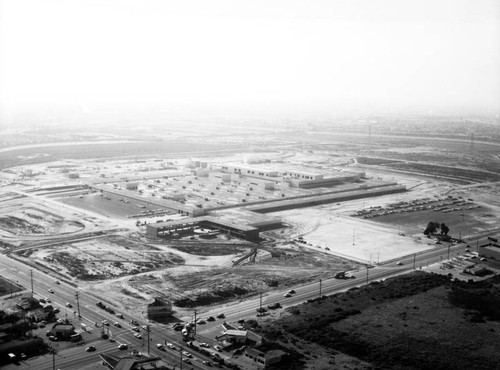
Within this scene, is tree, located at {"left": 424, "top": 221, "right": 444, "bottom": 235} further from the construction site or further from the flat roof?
the flat roof

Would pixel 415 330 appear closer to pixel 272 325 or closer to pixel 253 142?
pixel 272 325

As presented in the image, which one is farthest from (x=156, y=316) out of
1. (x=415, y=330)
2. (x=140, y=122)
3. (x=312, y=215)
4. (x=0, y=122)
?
(x=140, y=122)

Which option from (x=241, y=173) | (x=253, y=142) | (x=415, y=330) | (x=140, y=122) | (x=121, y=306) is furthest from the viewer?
(x=140, y=122)

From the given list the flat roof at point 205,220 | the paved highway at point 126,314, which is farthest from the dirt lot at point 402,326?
the flat roof at point 205,220

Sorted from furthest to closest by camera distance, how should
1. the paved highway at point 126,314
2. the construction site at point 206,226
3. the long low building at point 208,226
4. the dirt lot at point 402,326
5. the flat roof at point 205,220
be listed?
the flat roof at point 205,220, the long low building at point 208,226, the construction site at point 206,226, the dirt lot at point 402,326, the paved highway at point 126,314

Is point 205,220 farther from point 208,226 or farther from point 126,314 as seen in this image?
point 126,314

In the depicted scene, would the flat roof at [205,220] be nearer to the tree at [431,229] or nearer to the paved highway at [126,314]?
the paved highway at [126,314]

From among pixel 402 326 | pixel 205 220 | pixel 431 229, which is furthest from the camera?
pixel 205 220

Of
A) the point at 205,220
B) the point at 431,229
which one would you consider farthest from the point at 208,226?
the point at 431,229
